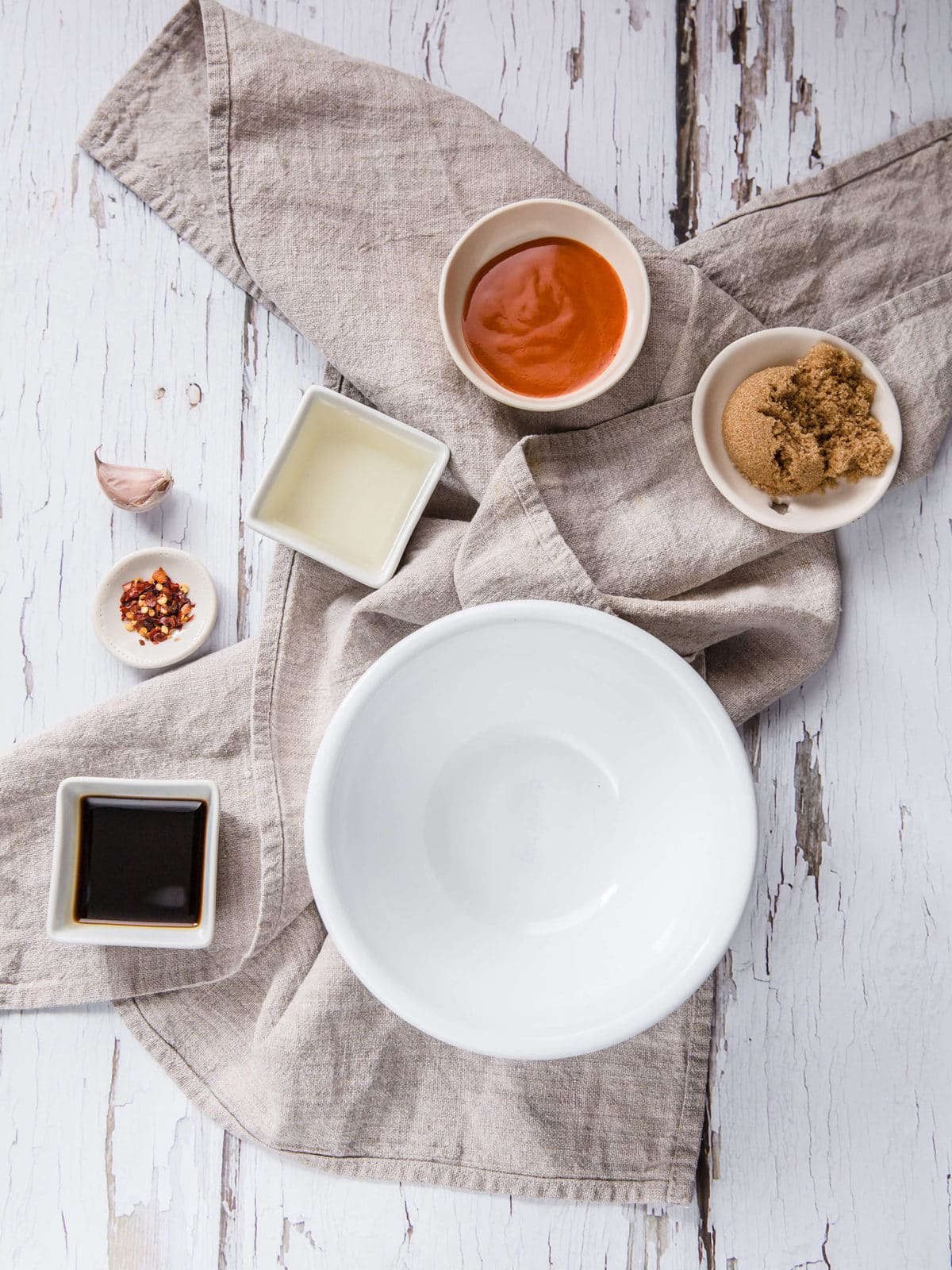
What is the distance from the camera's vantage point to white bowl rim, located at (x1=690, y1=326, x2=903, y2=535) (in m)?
0.90

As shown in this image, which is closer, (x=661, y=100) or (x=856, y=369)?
(x=856, y=369)

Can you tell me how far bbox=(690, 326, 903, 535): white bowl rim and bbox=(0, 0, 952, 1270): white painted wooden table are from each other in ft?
0.29

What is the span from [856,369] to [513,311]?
1.08 feet

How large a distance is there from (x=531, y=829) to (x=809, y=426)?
459 millimetres

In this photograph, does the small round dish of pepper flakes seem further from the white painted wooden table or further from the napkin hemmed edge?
the napkin hemmed edge

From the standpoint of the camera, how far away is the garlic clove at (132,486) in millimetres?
970

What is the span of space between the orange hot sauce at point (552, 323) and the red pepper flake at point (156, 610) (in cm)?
38

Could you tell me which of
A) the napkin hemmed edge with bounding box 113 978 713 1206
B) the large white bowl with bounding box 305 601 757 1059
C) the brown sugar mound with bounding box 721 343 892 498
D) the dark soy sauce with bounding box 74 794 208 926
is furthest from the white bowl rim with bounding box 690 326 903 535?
the dark soy sauce with bounding box 74 794 208 926

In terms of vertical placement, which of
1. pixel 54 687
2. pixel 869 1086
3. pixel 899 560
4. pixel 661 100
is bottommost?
pixel 869 1086

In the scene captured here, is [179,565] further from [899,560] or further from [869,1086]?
[869,1086]

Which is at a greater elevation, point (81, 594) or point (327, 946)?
point (81, 594)

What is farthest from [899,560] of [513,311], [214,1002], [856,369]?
[214,1002]

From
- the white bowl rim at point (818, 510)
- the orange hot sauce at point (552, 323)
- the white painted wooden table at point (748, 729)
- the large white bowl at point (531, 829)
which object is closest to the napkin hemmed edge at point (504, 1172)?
the white painted wooden table at point (748, 729)

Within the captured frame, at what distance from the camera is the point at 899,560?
3.24ft
